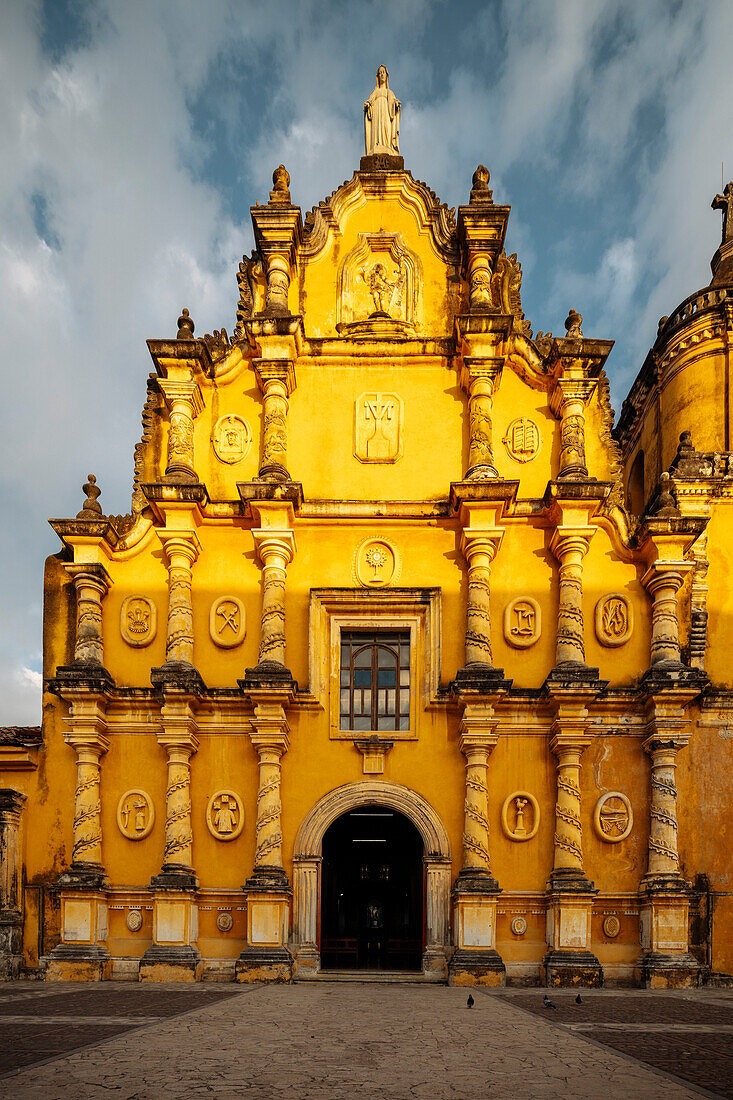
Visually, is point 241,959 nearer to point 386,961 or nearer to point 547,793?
point 547,793

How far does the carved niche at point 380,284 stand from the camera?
19.8 meters

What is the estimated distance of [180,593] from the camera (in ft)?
59.4

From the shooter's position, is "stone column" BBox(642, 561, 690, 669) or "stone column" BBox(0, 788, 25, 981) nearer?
"stone column" BBox(0, 788, 25, 981)

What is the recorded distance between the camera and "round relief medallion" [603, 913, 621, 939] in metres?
16.8

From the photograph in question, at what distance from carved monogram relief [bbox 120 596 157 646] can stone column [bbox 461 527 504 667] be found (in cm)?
584

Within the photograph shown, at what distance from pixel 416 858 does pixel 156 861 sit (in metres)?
8.31

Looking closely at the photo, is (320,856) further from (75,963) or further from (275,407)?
(275,407)

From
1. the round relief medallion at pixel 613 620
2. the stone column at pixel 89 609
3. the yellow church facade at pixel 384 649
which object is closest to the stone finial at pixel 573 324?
the yellow church facade at pixel 384 649

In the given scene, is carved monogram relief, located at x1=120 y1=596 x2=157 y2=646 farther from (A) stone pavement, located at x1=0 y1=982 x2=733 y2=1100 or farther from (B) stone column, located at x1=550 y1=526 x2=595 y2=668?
(B) stone column, located at x1=550 y1=526 x2=595 y2=668

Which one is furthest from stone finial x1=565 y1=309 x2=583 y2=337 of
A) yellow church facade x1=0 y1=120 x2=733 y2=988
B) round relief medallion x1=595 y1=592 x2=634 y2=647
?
round relief medallion x1=595 y1=592 x2=634 y2=647

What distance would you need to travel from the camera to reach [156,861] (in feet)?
56.7

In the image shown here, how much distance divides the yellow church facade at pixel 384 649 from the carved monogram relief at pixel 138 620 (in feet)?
0.17

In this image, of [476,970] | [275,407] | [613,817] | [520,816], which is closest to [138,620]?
[275,407]

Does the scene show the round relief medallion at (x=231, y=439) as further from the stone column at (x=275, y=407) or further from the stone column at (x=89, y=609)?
the stone column at (x=89, y=609)
